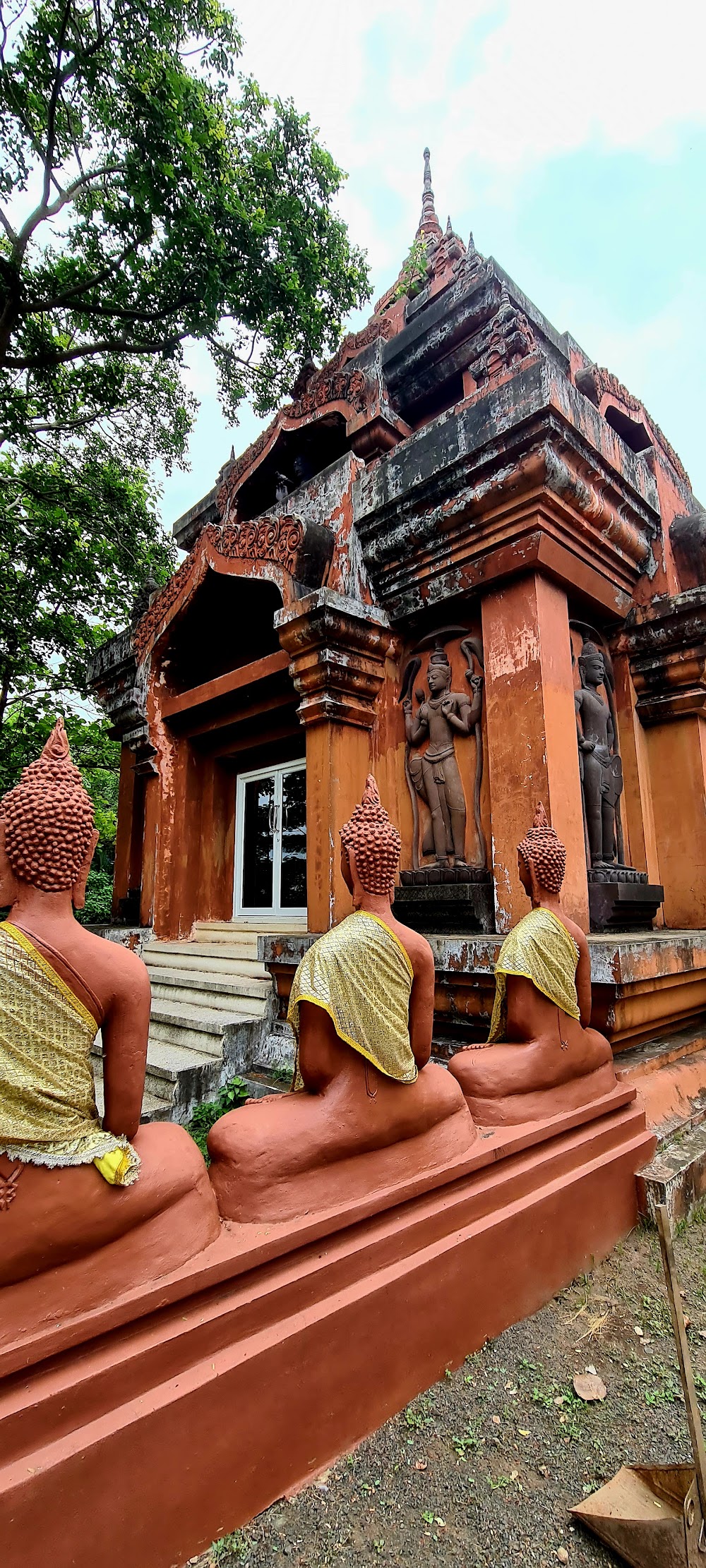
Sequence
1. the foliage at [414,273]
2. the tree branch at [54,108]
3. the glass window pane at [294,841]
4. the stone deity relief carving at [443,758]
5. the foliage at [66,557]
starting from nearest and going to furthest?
the stone deity relief carving at [443,758] → the tree branch at [54,108] → the foliage at [414,273] → the glass window pane at [294,841] → the foliage at [66,557]

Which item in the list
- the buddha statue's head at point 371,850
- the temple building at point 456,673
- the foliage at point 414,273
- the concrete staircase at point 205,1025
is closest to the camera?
the buddha statue's head at point 371,850

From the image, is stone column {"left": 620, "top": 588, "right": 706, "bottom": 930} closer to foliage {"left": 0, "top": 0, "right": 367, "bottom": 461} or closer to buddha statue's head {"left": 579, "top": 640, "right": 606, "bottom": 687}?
buddha statue's head {"left": 579, "top": 640, "right": 606, "bottom": 687}

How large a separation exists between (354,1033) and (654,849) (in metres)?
3.98

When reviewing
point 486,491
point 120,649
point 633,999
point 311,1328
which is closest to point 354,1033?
point 311,1328

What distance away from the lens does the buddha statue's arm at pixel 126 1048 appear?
1.68 m

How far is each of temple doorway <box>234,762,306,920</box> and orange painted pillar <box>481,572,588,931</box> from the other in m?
2.77

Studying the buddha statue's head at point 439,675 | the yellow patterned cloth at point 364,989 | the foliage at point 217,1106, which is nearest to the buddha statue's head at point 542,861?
the yellow patterned cloth at point 364,989

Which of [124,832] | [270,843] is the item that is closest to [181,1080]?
[270,843]

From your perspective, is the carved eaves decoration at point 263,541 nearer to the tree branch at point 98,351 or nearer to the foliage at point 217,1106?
the tree branch at point 98,351

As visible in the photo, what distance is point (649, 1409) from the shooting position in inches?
84.8

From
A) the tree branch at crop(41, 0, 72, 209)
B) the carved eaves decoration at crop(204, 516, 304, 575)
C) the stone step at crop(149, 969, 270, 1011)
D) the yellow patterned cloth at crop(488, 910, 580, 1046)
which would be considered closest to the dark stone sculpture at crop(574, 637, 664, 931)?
the yellow patterned cloth at crop(488, 910, 580, 1046)

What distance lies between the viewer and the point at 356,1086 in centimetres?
217

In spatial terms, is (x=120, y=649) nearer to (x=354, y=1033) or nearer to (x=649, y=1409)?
(x=354, y=1033)

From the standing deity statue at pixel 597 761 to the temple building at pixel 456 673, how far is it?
0.06 feet
